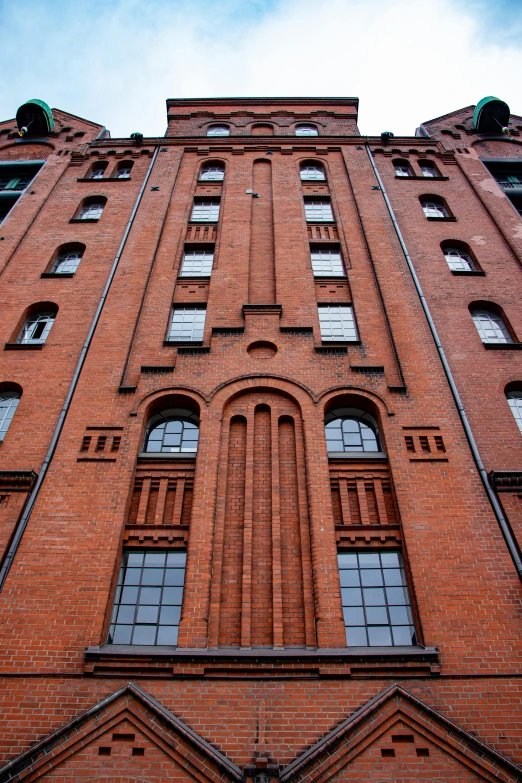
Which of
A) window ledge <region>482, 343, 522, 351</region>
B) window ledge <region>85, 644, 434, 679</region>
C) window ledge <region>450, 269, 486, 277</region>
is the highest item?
window ledge <region>450, 269, 486, 277</region>

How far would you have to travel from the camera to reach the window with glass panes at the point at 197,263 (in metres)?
15.4

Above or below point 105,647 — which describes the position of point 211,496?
above

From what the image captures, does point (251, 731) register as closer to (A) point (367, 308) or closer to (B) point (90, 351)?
(B) point (90, 351)

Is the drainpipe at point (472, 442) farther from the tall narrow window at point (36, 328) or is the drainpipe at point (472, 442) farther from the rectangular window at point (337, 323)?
the tall narrow window at point (36, 328)

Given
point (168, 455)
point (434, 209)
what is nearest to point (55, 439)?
point (168, 455)

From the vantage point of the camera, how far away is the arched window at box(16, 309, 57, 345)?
13.6m

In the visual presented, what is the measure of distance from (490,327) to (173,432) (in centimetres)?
854

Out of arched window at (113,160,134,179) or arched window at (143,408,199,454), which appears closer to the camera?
arched window at (143,408,199,454)

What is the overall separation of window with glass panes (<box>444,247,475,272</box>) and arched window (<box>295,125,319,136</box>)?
416 inches

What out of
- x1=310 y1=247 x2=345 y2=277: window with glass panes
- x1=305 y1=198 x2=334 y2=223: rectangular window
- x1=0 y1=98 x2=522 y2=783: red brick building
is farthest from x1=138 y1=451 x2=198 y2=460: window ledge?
x1=305 y1=198 x2=334 y2=223: rectangular window

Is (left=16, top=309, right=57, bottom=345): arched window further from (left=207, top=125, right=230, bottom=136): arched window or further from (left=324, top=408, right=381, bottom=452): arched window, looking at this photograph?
(left=207, top=125, right=230, bottom=136): arched window

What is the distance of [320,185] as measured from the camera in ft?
63.1

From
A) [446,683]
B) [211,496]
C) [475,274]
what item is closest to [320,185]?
[475,274]

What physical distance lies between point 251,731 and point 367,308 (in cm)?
972
